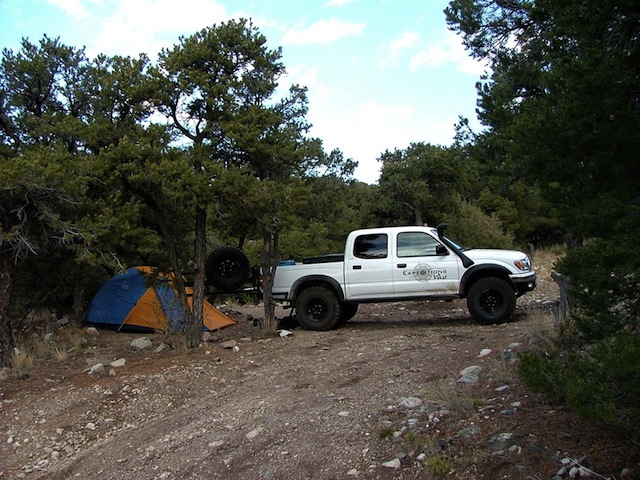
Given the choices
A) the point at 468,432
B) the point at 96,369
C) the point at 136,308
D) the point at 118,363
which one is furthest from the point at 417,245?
the point at 136,308

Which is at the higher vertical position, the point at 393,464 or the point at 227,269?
the point at 227,269

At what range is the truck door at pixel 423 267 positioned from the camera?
11312 mm

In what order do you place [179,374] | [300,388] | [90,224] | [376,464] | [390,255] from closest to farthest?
[376,464] < [300,388] < [179,374] < [90,224] < [390,255]

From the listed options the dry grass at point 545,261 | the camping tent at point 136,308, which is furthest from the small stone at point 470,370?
the dry grass at point 545,261

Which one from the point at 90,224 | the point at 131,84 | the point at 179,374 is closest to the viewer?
the point at 179,374

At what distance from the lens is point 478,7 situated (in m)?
10.3

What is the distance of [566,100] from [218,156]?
24.6 feet

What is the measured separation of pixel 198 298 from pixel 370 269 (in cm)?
352

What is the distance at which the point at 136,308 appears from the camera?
45.8ft

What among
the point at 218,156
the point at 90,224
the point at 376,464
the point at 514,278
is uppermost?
the point at 218,156

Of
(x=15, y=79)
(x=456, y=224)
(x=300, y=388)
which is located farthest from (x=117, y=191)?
A: (x=456, y=224)

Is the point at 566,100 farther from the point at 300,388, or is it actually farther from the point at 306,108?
the point at 306,108

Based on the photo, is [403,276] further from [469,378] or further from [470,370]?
[469,378]

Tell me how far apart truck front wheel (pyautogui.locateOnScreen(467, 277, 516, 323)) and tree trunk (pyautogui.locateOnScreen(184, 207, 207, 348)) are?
516cm
